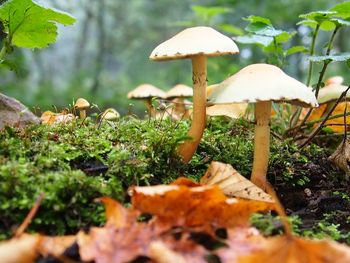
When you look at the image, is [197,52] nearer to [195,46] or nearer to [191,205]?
[195,46]

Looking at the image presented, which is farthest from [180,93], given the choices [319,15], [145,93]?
[319,15]

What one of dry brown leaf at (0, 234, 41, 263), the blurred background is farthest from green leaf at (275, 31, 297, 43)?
the blurred background

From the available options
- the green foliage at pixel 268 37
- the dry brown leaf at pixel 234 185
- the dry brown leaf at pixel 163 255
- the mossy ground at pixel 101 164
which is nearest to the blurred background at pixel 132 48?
the green foliage at pixel 268 37

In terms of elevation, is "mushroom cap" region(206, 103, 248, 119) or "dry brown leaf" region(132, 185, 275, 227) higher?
"mushroom cap" region(206, 103, 248, 119)

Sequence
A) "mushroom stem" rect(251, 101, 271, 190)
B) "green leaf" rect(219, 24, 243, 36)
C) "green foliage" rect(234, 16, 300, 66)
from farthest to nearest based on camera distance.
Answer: "green leaf" rect(219, 24, 243, 36) → "green foliage" rect(234, 16, 300, 66) → "mushroom stem" rect(251, 101, 271, 190)

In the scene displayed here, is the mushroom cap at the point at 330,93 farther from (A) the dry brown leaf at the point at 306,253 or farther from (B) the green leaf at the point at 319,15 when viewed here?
(A) the dry brown leaf at the point at 306,253

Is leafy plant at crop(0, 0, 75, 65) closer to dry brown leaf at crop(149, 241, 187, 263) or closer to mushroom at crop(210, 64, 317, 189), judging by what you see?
mushroom at crop(210, 64, 317, 189)

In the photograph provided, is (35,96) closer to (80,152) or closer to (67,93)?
(67,93)
